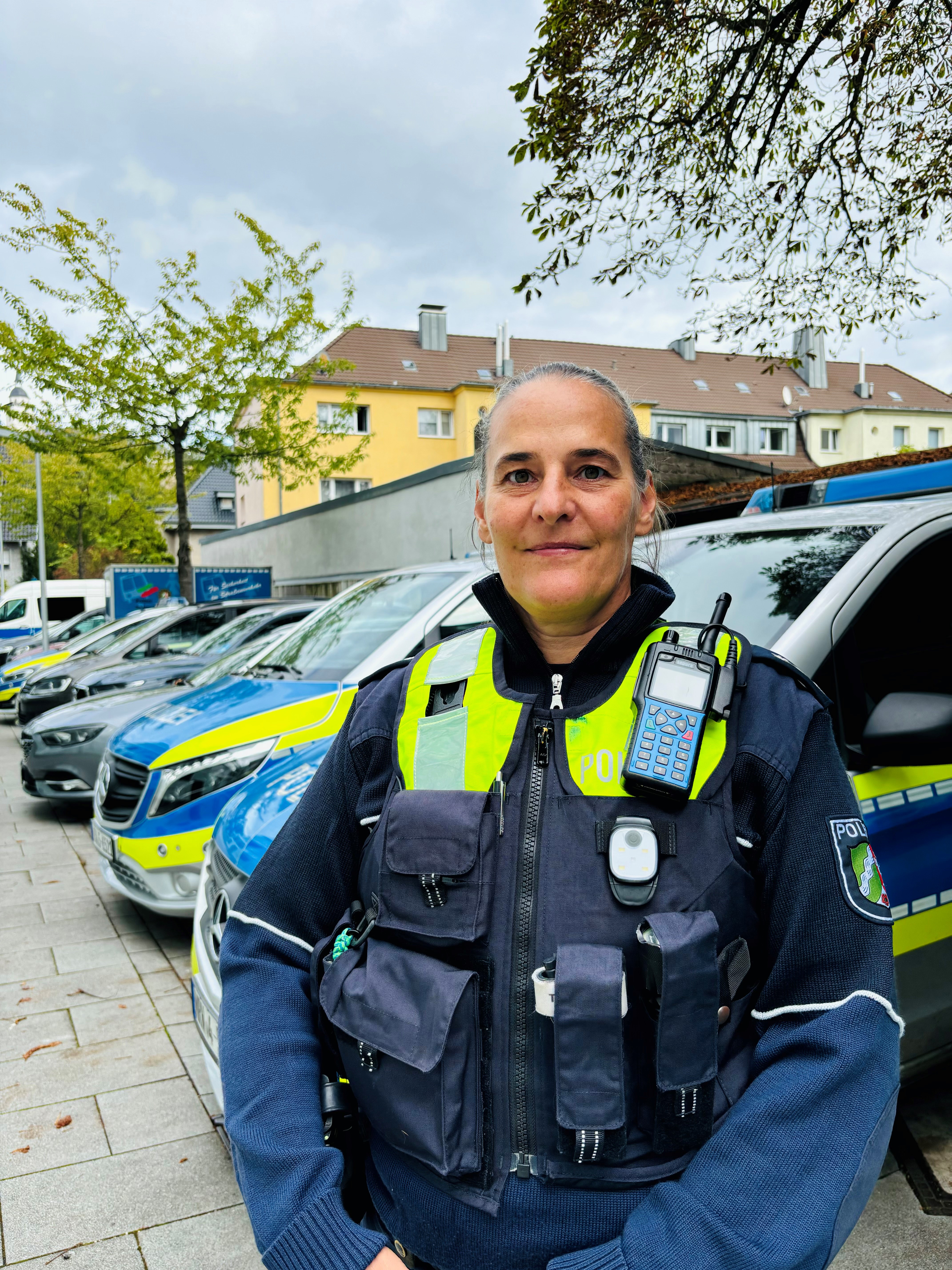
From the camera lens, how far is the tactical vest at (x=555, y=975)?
1.17 m

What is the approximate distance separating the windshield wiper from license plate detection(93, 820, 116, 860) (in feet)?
3.75

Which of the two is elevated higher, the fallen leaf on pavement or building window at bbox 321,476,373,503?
building window at bbox 321,476,373,503

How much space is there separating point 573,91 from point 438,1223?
7331 millimetres

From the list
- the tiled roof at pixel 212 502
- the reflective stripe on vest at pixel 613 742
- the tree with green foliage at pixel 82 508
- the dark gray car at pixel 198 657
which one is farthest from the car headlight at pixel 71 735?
the tiled roof at pixel 212 502

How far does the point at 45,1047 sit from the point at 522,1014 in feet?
11.0

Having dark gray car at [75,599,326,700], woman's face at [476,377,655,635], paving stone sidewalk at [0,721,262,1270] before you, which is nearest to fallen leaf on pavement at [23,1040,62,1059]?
paving stone sidewalk at [0,721,262,1270]

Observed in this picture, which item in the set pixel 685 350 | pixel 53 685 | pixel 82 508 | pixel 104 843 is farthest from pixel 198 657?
pixel 685 350

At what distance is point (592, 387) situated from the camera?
4.84ft

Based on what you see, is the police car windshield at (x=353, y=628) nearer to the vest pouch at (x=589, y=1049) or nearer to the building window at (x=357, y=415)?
the vest pouch at (x=589, y=1049)

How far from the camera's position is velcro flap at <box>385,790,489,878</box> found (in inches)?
50.1

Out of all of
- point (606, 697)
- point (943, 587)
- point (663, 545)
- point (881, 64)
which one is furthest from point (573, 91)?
point (606, 697)

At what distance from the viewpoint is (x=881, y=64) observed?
7020 mm

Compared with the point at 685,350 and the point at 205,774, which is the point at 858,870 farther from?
the point at 685,350

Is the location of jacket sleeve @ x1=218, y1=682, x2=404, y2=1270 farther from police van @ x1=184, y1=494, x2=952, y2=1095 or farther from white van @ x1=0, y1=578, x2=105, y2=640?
white van @ x1=0, y1=578, x2=105, y2=640
